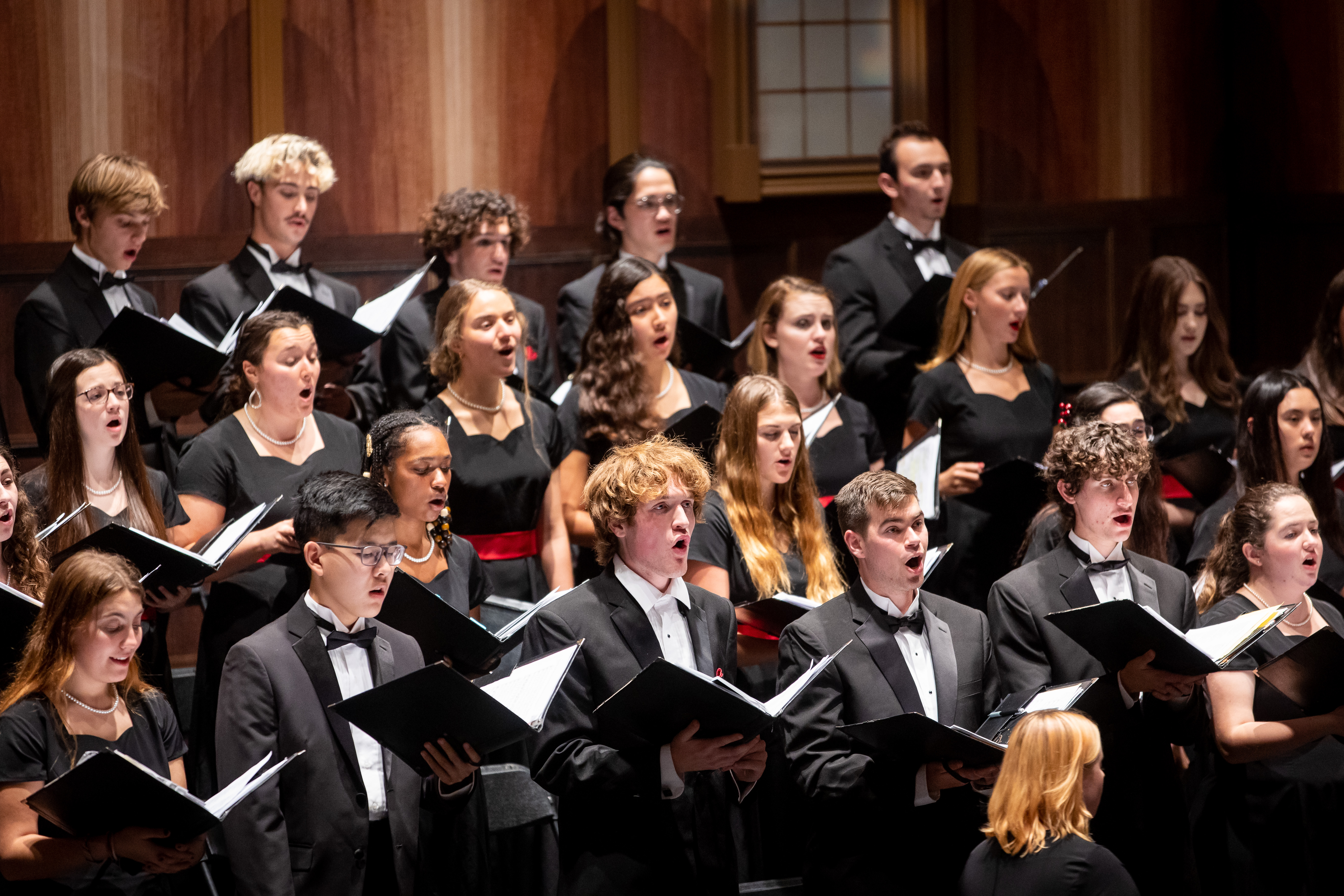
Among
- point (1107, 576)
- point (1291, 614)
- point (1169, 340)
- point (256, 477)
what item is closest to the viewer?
point (1107, 576)

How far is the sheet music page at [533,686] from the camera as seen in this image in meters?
2.71

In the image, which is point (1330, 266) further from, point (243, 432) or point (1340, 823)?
point (243, 432)

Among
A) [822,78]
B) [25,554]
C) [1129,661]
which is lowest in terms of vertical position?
[1129,661]

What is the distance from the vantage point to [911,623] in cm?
320

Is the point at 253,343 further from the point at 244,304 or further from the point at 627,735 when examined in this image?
the point at 627,735

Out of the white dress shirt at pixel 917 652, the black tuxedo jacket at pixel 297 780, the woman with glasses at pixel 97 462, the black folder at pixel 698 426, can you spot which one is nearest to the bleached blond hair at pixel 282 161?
the woman with glasses at pixel 97 462

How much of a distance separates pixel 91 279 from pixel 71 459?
93 centimetres

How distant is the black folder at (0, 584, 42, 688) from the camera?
299 cm

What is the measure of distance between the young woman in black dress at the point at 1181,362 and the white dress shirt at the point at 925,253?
660mm

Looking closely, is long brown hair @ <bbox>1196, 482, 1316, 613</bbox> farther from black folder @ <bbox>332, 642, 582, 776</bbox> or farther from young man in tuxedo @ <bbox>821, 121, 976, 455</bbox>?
black folder @ <bbox>332, 642, 582, 776</bbox>

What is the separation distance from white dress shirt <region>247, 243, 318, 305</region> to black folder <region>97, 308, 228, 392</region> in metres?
0.71

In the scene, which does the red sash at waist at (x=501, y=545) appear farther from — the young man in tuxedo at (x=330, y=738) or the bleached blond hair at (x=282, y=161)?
the bleached blond hair at (x=282, y=161)

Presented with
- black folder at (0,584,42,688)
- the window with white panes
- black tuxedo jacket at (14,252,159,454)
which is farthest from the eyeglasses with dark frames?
the window with white panes

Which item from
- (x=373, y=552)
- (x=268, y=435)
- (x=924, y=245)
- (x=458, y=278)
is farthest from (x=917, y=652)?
(x=924, y=245)
